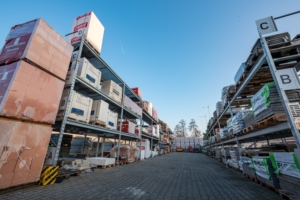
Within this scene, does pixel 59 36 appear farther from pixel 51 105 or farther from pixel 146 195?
pixel 146 195

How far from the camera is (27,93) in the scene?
367cm

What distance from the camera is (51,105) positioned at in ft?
14.3

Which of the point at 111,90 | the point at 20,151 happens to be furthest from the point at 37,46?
the point at 111,90

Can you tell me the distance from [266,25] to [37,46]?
6.78 meters

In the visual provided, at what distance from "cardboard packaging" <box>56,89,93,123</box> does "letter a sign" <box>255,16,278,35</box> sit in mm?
6658

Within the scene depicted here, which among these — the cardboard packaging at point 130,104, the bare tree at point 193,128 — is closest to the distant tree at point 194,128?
the bare tree at point 193,128

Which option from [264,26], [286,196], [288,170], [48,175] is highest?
[264,26]

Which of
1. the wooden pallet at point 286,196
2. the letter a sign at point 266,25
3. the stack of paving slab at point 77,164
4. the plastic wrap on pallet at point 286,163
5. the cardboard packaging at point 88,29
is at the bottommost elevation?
the wooden pallet at point 286,196

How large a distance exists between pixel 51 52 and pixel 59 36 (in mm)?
836

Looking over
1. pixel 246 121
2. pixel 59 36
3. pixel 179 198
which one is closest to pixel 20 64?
pixel 59 36

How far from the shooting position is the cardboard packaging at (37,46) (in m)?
3.91

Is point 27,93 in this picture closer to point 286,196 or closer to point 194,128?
point 286,196

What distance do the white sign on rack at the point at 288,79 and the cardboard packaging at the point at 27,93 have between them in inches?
258

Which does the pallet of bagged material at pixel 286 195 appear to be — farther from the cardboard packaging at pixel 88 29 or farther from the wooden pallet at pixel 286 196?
the cardboard packaging at pixel 88 29
